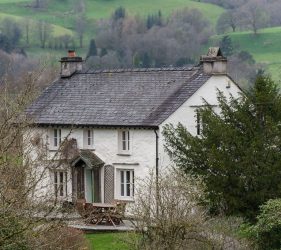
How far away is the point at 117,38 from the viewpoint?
191 metres

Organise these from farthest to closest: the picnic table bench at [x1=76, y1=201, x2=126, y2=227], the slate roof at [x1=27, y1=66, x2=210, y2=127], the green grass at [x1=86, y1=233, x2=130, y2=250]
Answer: the slate roof at [x1=27, y1=66, x2=210, y2=127], the picnic table bench at [x1=76, y1=201, x2=126, y2=227], the green grass at [x1=86, y1=233, x2=130, y2=250]

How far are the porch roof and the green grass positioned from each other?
5555 mm

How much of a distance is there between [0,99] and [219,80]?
26843mm

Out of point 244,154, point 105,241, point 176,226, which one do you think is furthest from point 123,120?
point 176,226

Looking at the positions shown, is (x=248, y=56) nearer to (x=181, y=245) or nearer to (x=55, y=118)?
(x=55, y=118)

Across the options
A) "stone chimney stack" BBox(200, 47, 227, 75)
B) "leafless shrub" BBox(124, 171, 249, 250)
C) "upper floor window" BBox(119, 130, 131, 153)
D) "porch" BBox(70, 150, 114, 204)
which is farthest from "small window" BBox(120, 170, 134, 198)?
"leafless shrub" BBox(124, 171, 249, 250)

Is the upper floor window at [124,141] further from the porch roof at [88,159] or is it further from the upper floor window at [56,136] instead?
the upper floor window at [56,136]

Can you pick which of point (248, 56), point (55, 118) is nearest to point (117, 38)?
point (248, 56)

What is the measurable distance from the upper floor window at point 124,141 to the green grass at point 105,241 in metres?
5.82

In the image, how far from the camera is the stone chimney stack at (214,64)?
49438mm

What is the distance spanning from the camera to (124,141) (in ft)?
160

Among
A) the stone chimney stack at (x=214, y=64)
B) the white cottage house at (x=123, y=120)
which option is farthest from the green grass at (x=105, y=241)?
the stone chimney stack at (x=214, y=64)

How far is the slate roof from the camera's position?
48.4 m

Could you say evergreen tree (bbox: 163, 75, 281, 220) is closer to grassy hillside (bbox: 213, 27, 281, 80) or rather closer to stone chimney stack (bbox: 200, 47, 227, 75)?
stone chimney stack (bbox: 200, 47, 227, 75)
